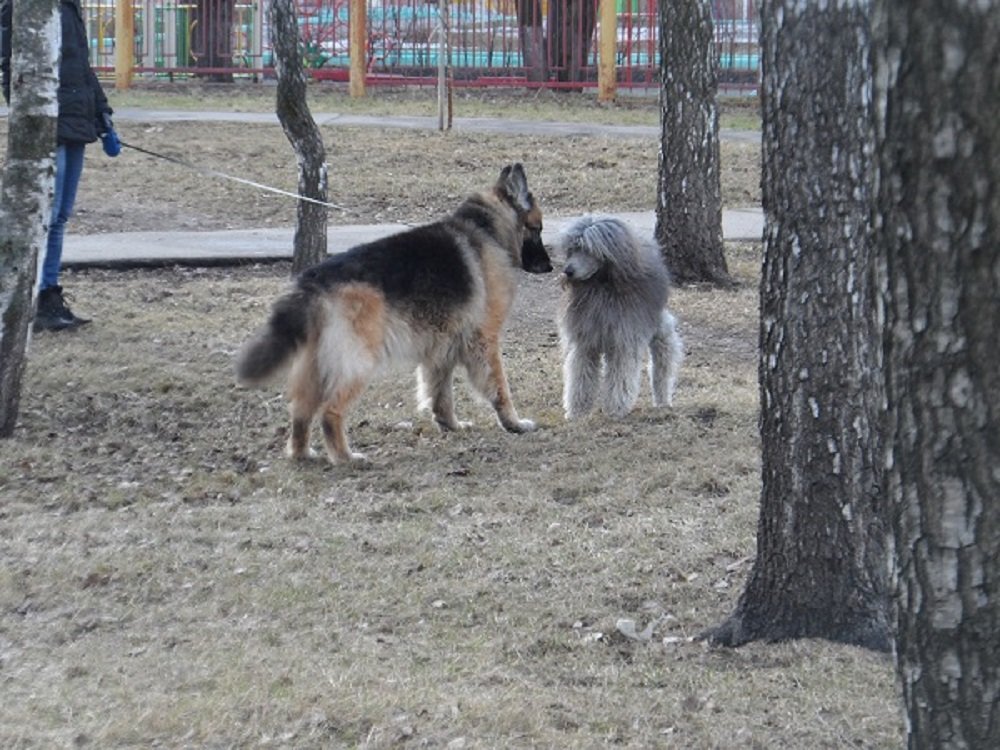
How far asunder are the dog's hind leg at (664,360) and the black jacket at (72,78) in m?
3.79

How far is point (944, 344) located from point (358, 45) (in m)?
23.6

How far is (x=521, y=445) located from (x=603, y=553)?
1.97 m

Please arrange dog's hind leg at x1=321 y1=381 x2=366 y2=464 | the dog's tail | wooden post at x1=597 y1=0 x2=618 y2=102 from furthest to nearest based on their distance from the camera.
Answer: wooden post at x1=597 y1=0 x2=618 y2=102
dog's hind leg at x1=321 y1=381 x2=366 y2=464
the dog's tail

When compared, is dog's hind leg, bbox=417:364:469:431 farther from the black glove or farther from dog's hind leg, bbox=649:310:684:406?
the black glove

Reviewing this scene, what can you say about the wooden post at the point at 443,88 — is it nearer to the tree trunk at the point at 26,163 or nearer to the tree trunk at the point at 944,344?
the tree trunk at the point at 26,163

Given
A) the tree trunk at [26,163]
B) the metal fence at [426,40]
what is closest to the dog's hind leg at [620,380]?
→ the tree trunk at [26,163]

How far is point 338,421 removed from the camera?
7.71m

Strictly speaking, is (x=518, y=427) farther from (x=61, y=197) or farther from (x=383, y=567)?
(x=61, y=197)

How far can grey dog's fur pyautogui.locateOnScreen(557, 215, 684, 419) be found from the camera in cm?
824

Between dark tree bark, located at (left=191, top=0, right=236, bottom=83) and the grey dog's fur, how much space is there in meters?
20.6

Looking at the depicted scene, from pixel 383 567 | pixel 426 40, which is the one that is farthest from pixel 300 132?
pixel 426 40

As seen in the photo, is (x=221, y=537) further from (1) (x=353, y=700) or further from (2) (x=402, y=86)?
(2) (x=402, y=86)

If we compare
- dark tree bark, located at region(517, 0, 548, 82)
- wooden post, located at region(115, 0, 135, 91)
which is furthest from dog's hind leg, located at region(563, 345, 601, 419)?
wooden post, located at region(115, 0, 135, 91)

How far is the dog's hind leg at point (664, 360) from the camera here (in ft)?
28.4
